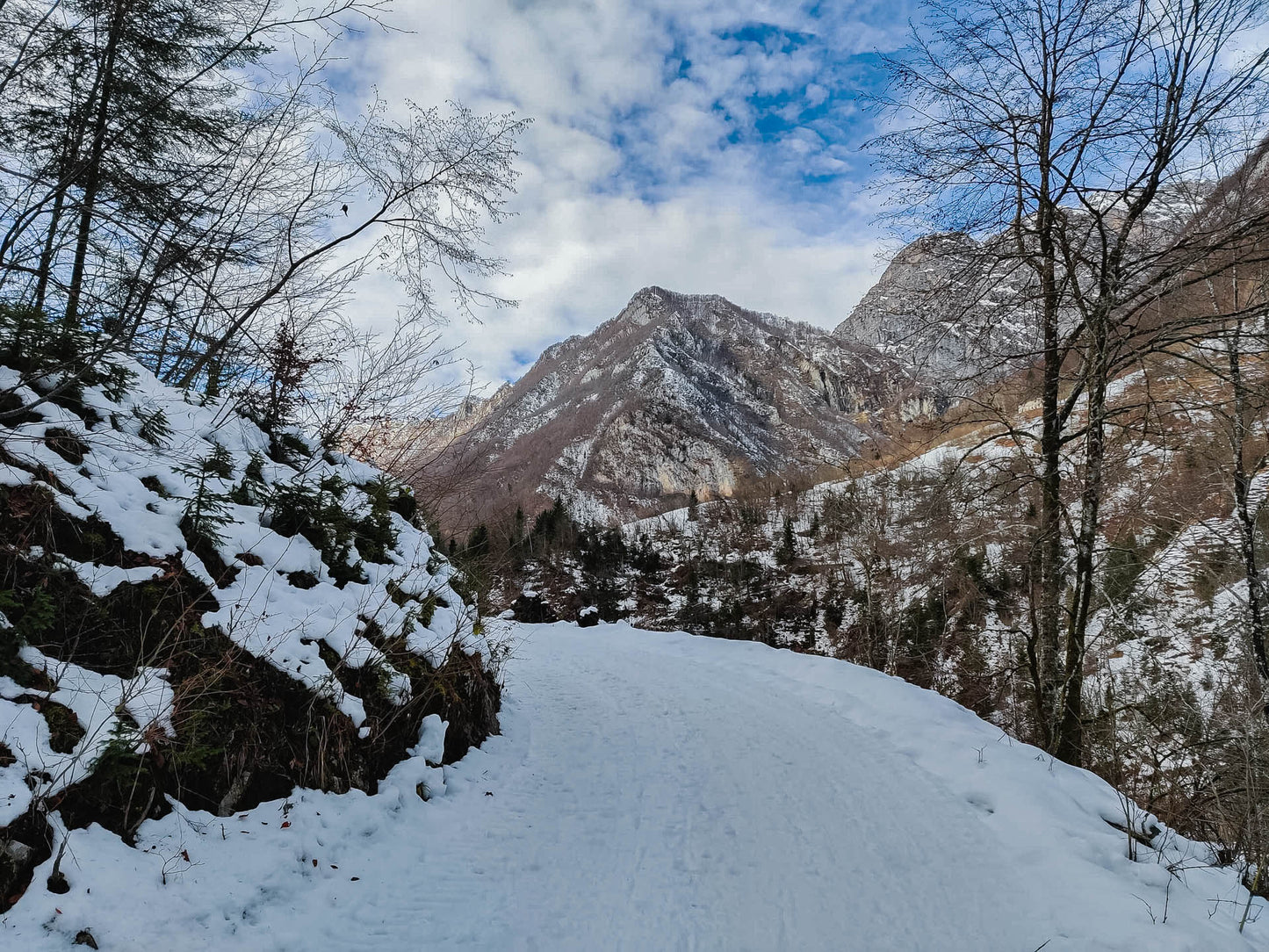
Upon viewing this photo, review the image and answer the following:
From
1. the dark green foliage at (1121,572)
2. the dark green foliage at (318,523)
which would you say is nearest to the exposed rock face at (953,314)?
the dark green foliage at (1121,572)

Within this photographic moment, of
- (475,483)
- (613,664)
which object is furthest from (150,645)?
(613,664)

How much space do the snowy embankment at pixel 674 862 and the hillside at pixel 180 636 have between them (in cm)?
16

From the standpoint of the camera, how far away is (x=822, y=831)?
3898mm

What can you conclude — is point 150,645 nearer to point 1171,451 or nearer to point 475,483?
point 475,483

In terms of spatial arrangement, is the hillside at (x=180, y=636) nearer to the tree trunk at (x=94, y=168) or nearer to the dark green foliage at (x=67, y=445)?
A: the dark green foliage at (x=67, y=445)

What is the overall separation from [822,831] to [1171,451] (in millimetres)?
4656

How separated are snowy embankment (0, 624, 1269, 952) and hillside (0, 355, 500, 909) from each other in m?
0.16

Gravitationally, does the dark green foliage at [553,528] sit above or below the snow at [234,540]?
above

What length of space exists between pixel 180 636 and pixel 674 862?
3106 mm

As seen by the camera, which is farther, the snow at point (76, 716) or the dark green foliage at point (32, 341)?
the dark green foliage at point (32, 341)

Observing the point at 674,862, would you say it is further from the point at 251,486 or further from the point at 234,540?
the point at 251,486

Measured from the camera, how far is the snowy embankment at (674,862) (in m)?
2.38

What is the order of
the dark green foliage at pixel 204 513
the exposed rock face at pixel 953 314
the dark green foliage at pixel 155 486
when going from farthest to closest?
1. the exposed rock face at pixel 953 314
2. the dark green foliage at pixel 155 486
3. the dark green foliage at pixel 204 513

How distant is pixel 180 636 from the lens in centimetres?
299
